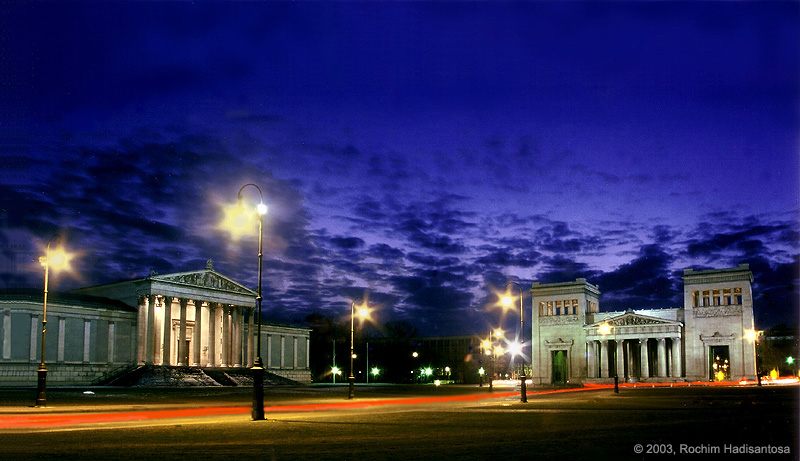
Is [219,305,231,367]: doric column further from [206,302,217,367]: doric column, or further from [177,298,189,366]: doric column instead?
[177,298,189,366]: doric column

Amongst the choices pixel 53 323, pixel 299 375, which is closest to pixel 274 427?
pixel 53 323

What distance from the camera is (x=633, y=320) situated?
395 feet

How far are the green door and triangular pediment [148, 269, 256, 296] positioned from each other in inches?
2064

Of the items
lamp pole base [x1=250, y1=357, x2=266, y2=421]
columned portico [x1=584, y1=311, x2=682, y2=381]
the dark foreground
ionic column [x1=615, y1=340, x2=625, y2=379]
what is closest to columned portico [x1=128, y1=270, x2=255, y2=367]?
columned portico [x1=584, y1=311, x2=682, y2=381]

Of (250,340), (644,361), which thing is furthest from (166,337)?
(644,361)

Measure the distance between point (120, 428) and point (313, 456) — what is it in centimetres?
1004

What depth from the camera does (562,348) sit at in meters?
129

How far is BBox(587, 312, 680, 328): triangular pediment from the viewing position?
4614 inches

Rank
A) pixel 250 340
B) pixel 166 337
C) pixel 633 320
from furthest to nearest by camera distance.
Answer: pixel 633 320
pixel 250 340
pixel 166 337

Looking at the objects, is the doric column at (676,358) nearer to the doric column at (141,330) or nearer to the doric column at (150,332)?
the doric column at (150,332)

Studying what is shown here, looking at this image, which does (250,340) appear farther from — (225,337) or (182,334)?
(182,334)

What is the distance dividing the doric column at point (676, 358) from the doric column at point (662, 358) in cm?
131

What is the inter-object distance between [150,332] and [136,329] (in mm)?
2364

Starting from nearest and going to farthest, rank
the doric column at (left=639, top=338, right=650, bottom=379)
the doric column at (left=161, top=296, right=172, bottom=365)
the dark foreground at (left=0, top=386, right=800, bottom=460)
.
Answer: the dark foreground at (left=0, top=386, right=800, bottom=460) → the doric column at (left=161, top=296, right=172, bottom=365) → the doric column at (left=639, top=338, right=650, bottom=379)
